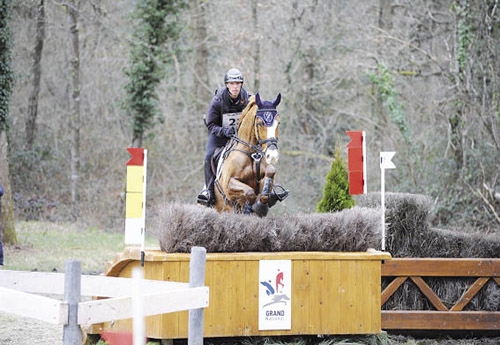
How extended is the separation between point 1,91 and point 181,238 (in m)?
10.5

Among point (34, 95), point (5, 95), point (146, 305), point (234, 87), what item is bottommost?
point (146, 305)

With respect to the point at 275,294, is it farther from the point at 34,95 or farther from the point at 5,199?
the point at 34,95

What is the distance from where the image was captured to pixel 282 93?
23578 millimetres

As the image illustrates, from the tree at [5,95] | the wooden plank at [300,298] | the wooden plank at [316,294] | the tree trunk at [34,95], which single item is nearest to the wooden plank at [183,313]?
the wooden plank at [300,298]

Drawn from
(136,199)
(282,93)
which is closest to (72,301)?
(136,199)

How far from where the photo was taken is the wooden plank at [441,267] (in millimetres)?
8609

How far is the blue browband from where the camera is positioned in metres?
8.52

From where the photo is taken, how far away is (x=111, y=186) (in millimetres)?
25562

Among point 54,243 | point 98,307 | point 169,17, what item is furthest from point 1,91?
point 98,307

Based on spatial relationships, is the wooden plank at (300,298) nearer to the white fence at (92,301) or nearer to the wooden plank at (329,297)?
the wooden plank at (329,297)

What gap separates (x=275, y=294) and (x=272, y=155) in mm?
1605

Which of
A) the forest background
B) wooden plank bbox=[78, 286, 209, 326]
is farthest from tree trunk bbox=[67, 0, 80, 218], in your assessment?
wooden plank bbox=[78, 286, 209, 326]

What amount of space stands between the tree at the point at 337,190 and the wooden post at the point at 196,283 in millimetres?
4896

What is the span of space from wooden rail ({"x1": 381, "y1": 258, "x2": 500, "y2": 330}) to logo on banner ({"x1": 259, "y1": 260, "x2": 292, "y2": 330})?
1651 millimetres
